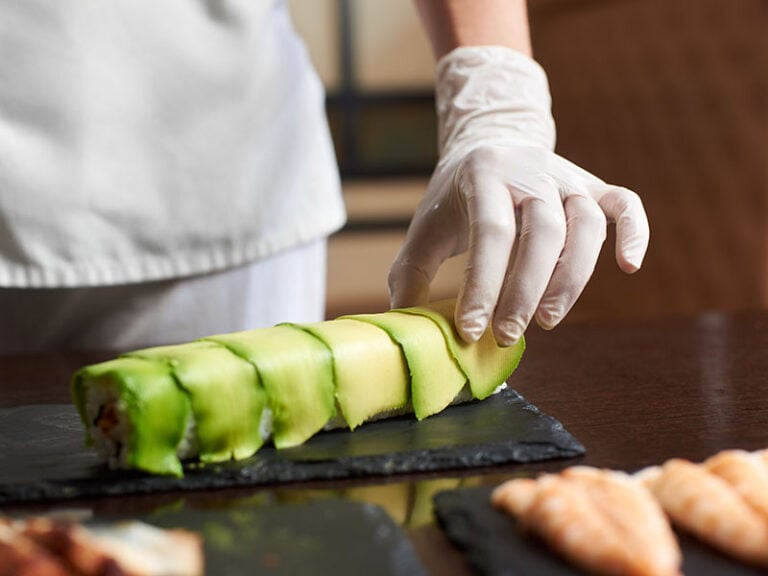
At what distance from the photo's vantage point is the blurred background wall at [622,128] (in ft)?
15.4

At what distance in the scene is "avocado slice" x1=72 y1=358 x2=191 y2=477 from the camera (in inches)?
42.8

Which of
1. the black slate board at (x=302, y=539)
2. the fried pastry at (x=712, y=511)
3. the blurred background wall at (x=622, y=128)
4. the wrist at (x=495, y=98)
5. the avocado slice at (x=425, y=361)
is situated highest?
the wrist at (x=495, y=98)

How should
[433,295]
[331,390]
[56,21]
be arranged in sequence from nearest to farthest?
1. [331,390]
2. [56,21]
3. [433,295]

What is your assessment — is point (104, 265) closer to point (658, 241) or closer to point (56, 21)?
point (56, 21)

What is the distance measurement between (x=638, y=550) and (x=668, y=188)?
4693mm

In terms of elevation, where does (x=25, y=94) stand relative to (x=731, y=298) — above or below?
above

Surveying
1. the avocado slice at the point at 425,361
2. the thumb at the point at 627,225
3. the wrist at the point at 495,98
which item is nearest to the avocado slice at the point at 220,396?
the avocado slice at the point at 425,361

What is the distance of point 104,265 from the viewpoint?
1959 mm

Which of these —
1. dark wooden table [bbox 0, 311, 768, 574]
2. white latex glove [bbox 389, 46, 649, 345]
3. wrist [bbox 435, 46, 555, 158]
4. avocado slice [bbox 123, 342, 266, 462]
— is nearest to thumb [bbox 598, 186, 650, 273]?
white latex glove [bbox 389, 46, 649, 345]

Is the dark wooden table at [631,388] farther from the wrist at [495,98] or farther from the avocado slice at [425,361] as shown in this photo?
the wrist at [495,98]

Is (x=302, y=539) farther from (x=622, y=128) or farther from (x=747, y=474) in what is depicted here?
(x=622, y=128)

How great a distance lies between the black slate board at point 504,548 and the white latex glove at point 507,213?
45 centimetres

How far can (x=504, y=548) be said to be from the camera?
87 cm

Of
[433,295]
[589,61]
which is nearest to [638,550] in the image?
[589,61]
